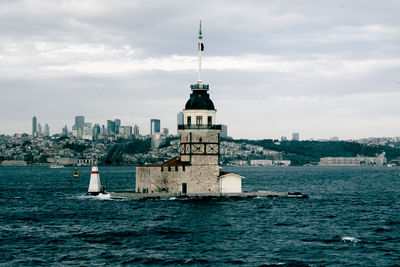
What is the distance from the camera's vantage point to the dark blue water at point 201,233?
34781mm

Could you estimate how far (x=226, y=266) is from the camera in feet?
107

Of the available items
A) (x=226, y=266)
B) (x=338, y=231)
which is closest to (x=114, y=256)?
(x=226, y=266)

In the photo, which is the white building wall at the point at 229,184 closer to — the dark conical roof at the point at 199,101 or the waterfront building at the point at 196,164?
the waterfront building at the point at 196,164

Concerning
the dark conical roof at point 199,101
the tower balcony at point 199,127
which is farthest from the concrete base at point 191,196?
the dark conical roof at point 199,101

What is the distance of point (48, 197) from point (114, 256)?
44904mm

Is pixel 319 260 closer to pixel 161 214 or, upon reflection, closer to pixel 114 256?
pixel 114 256

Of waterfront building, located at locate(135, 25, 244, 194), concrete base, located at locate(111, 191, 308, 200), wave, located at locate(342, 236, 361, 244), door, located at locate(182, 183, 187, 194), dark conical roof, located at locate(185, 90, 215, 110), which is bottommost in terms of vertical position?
wave, located at locate(342, 236, 361, 244)

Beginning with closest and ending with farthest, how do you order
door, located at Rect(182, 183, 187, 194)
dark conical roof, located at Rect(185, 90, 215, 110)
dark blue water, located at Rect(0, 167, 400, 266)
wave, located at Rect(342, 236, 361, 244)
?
1. dark blue water, located at Rect(0, 167, 400, 266)
2. wave, located at Rect(342, 236, 361, 244)
3. door, located at Rect(182, 183, 187, 194)
4. dark conical roof, located at Rect(185, 90, 215, 110)

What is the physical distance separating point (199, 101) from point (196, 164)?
710 cm

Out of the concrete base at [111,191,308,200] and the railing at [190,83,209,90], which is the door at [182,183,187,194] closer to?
the concrete base at [111,191,308,200]

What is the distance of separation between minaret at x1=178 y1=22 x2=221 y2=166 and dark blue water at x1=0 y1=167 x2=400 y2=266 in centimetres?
546

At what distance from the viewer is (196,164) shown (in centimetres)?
6338

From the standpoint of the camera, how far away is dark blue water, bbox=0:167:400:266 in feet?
114

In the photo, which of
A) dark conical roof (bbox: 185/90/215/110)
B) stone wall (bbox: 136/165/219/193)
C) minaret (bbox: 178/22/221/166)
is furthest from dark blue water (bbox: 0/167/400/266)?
dark conical roof (bbox: 185/90/215/110)
